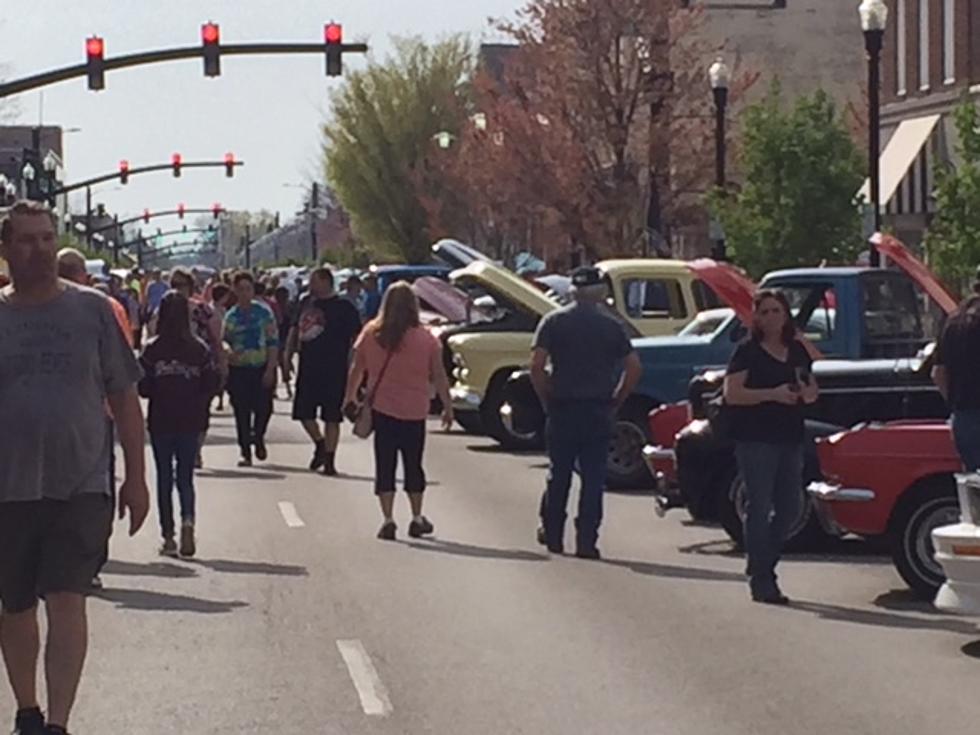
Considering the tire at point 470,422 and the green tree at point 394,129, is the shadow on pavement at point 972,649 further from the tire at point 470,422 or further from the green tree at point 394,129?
the green tree at point 394,129

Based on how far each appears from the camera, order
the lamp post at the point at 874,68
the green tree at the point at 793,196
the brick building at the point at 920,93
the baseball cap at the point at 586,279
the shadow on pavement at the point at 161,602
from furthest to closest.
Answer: the brick building at the point at 920,93, the green tree at the point at 793,196, the lamp post at the point at 874,68, the baseball cap at the point at 586,279, the shadow on pavement at the point at 161,602

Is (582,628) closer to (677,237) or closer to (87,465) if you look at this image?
(87,465)

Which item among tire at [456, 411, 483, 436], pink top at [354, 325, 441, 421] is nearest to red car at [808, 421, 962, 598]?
pink top at [354, 325, 441, 421]

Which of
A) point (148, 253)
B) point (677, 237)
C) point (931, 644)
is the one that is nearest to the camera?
point (931, 644)

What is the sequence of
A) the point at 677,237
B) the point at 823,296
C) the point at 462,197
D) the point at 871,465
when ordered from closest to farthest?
the point at 871,465 < the point at 823,296 < the point at 677,237 < the point at 462,197

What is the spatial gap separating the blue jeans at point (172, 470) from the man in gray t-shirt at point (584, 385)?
2.35m

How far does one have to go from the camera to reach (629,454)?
805 inches

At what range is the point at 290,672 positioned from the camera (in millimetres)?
10930

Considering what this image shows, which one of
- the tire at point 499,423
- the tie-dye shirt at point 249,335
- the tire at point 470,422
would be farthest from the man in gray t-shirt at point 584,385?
the tire at point 470,422

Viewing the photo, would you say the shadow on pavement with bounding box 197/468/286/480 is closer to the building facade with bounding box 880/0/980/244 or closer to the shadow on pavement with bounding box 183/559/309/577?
the shadow on pavement with bounding box 183/559/309/577

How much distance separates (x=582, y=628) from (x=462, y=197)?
5335 centimetres

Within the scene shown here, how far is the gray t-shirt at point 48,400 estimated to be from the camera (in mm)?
8406

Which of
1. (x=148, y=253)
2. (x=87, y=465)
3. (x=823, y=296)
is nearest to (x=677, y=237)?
(x=823, y=296)

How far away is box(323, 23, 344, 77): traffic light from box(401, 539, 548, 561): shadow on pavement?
16160 millimetres
